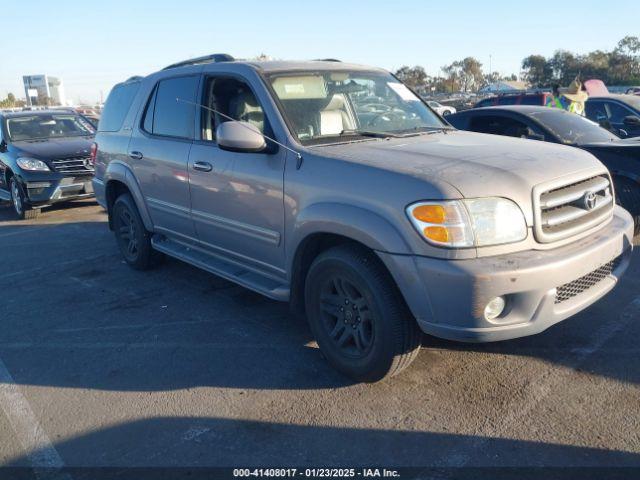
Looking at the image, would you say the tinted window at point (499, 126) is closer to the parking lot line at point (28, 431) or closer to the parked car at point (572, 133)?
the parked car at point (572, 133)

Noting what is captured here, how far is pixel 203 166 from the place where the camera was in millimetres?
4418

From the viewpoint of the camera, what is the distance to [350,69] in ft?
15.3

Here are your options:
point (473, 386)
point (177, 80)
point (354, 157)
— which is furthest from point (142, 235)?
point (473, 386)

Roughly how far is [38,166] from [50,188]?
426 millimetres

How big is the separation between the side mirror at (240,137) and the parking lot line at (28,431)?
204 centimetres

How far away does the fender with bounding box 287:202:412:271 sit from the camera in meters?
3.04

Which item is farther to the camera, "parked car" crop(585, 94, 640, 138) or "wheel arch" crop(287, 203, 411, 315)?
"parked car" crop(585, 94, 640, 138)

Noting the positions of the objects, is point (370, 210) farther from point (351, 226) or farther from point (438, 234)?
point (438, 234)

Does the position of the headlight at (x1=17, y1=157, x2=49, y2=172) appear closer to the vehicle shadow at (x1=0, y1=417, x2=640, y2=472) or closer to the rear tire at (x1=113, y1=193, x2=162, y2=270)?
the rear tire at (x1=113, y1=193, x2=162, y2=270)

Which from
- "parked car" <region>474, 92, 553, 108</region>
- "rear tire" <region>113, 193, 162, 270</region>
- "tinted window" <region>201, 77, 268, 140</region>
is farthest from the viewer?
"parked car" <region>474, 92, 553, 108</region>

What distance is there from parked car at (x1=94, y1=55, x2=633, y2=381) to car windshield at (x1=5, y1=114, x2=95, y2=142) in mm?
6275

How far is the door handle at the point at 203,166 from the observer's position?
436 centimetres

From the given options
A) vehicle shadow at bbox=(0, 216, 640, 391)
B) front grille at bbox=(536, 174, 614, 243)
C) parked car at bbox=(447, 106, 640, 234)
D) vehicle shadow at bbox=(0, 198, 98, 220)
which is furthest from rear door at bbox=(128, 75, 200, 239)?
vehicle shadow at bbox=(0, 198, 98, 220)

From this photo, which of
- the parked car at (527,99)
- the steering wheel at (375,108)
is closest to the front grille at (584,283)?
the steering wheel at (375,108)
